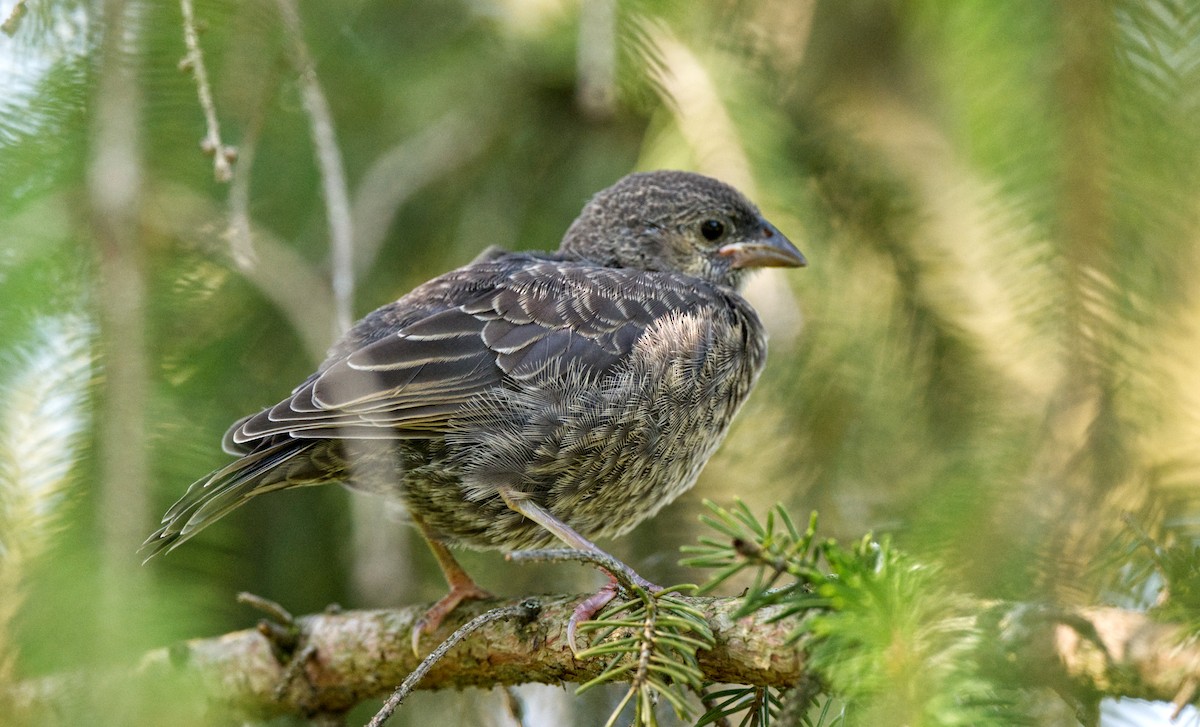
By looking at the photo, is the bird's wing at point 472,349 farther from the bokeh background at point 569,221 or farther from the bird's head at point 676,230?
the bird's head at point 676,230

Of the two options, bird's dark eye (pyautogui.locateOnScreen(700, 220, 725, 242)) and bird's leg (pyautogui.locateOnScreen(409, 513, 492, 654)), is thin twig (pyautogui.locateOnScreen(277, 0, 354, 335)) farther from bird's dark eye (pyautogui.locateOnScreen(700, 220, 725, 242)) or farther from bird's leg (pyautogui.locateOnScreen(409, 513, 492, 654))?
bird's dark eye (pyautogui.locateOnScreen(700, 220, 725, 242))

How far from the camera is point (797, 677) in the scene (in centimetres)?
200

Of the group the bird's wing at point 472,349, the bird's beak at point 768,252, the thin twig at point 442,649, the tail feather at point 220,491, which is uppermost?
the bird's beak at point 768,252

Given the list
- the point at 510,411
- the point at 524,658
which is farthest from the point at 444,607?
the point at 510,411

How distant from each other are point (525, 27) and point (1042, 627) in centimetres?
273

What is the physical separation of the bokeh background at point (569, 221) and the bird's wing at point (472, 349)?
0.21 metres

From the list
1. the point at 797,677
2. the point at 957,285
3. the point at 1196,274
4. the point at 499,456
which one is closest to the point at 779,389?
the point at 957,285

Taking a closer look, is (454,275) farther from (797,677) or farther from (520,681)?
(797,677)

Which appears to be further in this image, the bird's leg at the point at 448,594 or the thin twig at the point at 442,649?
the bird's leg at the point at 448,594

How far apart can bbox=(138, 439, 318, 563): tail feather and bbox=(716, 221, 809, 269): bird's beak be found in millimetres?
1725

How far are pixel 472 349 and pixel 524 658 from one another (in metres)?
0.89

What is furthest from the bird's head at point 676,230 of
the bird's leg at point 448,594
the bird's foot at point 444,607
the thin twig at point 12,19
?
the thin twig at point 12,19

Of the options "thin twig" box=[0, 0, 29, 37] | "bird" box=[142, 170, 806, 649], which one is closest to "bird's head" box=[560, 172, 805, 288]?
"bird" box=[142, 170, 806, 649]

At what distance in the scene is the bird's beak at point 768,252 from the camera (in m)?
3.58
